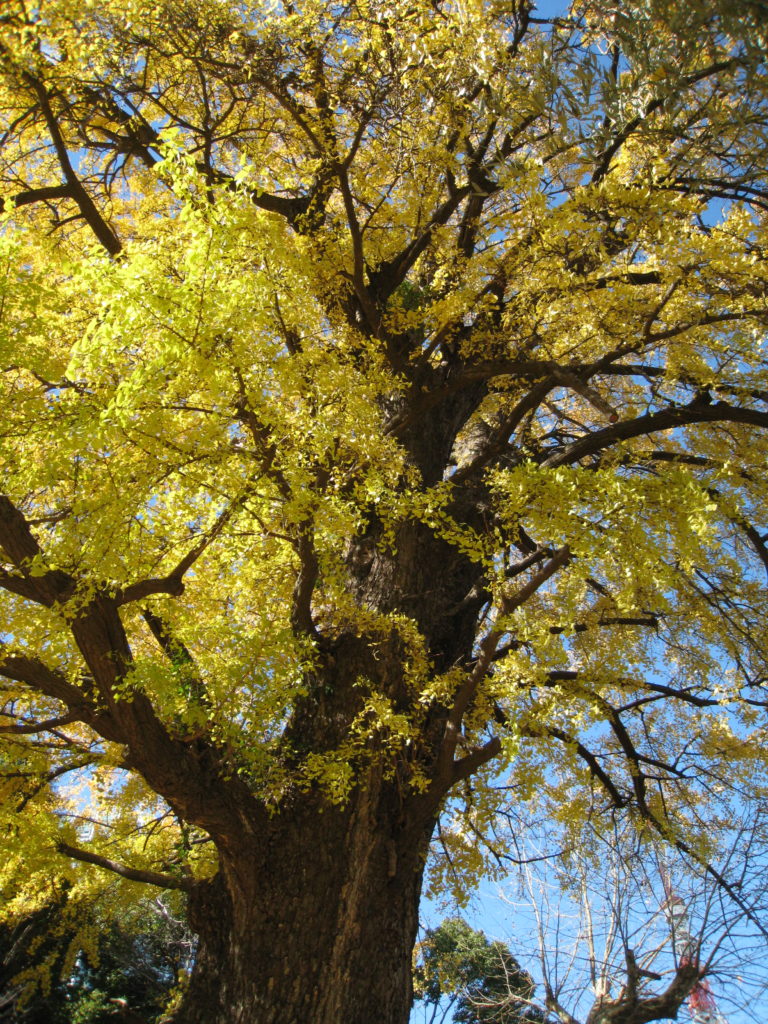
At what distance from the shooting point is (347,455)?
A: 15.0 feet

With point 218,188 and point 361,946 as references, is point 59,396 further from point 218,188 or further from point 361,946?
point 361,946

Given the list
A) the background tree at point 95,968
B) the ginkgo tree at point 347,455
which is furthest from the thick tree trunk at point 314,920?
the background tree at point 95,968

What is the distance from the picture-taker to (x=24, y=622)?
12.8ft

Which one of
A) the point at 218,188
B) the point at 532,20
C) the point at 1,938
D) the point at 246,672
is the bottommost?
the point at 1,938

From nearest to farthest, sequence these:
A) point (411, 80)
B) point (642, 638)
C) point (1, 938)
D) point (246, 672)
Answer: point (246, 672)
point (411, 80)
point (642, 638)
point (1, 938)

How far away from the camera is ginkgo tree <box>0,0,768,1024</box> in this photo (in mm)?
→ 3398

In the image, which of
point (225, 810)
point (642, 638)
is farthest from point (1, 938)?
point (642, 638)

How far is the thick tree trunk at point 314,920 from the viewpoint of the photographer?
3604 millimetres

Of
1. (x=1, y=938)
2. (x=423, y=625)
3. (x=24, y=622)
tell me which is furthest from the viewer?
(x=1, y=938)

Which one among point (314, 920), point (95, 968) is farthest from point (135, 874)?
point (95, 968)

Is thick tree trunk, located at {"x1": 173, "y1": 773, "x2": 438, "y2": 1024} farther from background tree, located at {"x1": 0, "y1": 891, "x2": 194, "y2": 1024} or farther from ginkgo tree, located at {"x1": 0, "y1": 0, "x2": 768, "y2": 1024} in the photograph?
background tree, located at {"x1": 0, "y1": 891, "x2": 194, "y2": 1024}

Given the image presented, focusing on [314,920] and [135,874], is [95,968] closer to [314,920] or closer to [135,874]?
[135,874]

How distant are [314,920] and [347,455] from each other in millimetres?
2635

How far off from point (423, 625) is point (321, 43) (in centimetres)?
419
